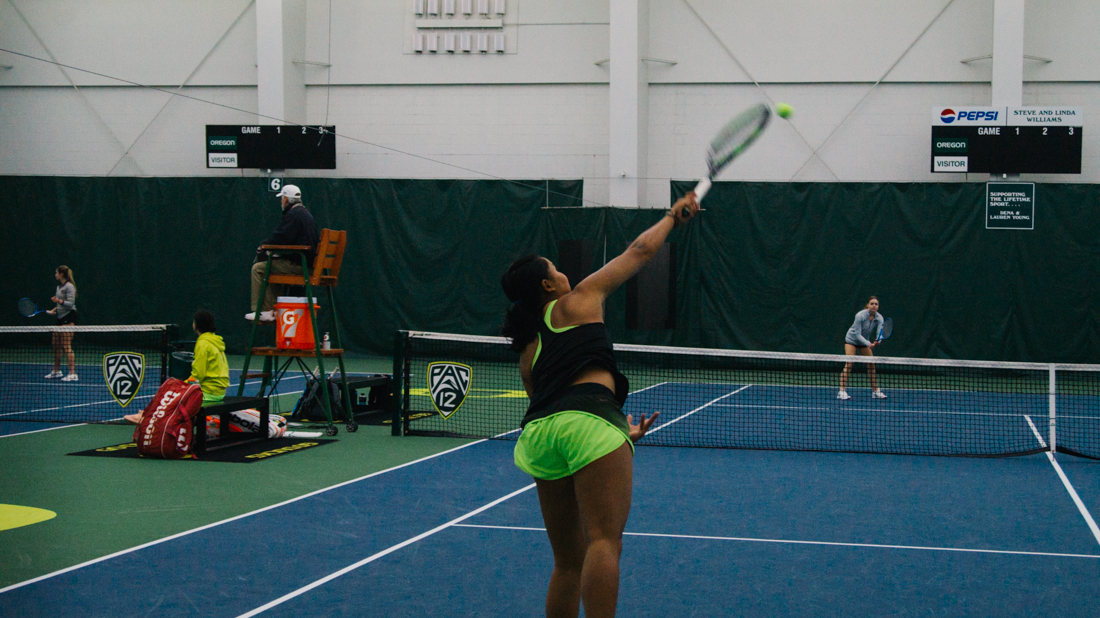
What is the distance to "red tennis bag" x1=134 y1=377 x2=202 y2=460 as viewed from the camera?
26.4 ft

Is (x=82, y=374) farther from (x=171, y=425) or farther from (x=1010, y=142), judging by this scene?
(x=1010, y=142)

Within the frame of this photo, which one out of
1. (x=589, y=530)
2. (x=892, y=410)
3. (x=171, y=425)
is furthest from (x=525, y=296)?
(x=892, y=410)

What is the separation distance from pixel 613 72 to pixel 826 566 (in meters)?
12.9

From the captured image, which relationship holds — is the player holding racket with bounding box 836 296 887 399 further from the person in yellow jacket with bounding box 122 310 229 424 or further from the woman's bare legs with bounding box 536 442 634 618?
the woman's bare legs with bounding box 536 442 634 618

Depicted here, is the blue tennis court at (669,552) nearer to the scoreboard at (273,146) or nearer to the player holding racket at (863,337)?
the player holding racket at (863,337)

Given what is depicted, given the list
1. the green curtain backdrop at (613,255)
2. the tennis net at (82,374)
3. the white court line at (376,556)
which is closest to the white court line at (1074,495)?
the white court line at (376,556)

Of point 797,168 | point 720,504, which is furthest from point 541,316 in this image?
point 797,168

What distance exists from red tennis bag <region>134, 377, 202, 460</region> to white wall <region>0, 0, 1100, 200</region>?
10572mm

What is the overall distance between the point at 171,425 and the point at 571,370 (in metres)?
5.73

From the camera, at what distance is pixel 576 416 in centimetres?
317

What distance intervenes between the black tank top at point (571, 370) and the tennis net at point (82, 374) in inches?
290

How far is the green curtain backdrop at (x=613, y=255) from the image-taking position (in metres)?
16.1

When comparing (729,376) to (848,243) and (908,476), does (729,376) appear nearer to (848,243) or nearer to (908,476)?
(848,243)

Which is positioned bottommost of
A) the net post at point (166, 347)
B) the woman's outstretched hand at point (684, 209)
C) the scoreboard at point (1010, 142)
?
the net post at point (166, 347)
